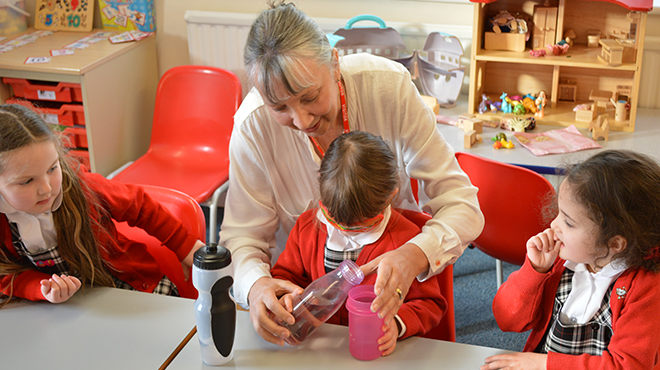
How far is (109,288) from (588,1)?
6.78 ft

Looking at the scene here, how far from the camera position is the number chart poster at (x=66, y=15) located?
3.06 metres

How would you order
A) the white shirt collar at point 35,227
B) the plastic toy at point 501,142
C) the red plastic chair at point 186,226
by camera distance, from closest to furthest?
the white shirt collar at point 35,227
the red plastic chair at point 186,226
the plastic toy at point 501,142

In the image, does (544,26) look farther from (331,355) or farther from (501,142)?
(331,355)

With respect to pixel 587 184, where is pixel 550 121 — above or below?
below

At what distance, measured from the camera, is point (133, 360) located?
1073mm

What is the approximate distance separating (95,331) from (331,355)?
0.47 metres

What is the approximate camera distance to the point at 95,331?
1.16m

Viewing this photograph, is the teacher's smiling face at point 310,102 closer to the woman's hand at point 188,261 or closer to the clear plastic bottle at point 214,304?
the clear plastic bottle at point 214,304

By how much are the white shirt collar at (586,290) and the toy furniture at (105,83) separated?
7.02 feet

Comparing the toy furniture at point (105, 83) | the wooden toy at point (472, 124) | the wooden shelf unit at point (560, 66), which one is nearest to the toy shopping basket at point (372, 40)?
the wooden shelf unit at point (560, 66)

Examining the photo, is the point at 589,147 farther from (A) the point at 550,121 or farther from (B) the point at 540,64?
(B) the point at 540,64

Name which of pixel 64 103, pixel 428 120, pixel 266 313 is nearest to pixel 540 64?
pixel 428 120

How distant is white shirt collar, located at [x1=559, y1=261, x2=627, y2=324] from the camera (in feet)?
3.61

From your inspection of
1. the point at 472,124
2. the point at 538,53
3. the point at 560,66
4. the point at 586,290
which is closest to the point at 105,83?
the point at 472,124
